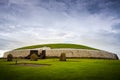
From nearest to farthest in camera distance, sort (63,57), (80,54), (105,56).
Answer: (63,57) → (80,54) → (105,56)

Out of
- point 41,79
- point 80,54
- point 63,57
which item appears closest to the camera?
point 41,79

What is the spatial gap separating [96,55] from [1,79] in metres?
39.7

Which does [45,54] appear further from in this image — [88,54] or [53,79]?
[53,79]

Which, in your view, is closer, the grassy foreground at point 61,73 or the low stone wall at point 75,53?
the grassy foreground at point 61,73

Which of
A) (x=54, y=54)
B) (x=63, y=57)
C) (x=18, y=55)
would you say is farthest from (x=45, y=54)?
(x=63, y=57)

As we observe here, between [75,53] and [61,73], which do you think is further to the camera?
[75,53]

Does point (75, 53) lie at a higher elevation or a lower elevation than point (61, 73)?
higher

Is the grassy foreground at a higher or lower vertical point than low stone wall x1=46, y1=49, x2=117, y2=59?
lower

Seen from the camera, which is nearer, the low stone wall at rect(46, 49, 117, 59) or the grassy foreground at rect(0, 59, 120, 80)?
the grassy foreground at rect(0, 59, 120, 80)

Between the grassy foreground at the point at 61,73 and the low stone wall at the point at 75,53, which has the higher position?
the low stone wall at the point at 75,53

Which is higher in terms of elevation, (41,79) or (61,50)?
(61,50)

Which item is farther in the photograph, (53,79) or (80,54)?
A: (80,54)

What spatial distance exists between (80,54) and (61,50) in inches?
220

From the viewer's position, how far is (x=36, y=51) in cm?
4641
